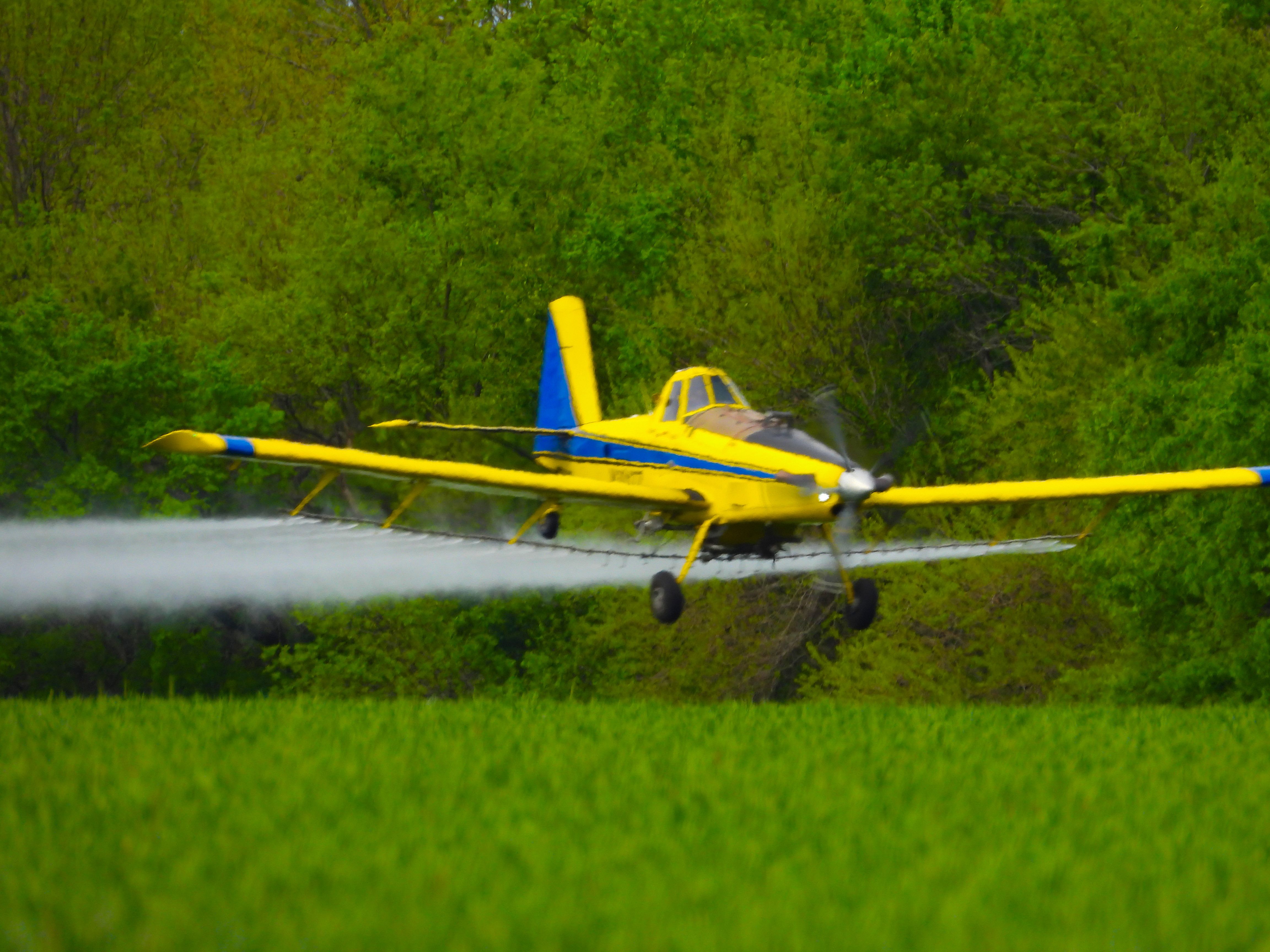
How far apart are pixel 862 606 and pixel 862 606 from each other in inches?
→ 0.6

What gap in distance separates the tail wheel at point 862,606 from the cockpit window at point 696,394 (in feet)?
7.65

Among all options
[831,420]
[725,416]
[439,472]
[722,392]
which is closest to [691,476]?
[725,416]

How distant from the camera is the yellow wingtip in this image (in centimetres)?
1636

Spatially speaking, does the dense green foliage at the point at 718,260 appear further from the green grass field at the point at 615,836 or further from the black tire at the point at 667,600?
the green grass field at the point at 615,836

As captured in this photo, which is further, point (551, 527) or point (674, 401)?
point (551, 527)

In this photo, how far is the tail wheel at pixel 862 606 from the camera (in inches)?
802

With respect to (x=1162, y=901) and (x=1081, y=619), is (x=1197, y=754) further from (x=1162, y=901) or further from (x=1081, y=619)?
(x=1081, y=619)

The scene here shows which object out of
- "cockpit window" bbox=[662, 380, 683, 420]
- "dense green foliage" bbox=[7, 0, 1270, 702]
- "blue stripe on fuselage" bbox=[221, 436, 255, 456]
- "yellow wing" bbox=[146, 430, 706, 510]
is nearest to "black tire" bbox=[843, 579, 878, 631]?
"yellow wing" bbox=[146, 430, 706, 510]

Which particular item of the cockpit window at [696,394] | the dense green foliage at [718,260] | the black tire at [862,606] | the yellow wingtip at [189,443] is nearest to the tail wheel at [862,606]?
the black tire at [862,606]

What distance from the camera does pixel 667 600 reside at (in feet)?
66.3

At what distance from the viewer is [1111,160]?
40062mm

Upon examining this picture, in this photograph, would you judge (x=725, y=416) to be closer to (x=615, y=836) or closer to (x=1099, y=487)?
(x=1099, y=487)

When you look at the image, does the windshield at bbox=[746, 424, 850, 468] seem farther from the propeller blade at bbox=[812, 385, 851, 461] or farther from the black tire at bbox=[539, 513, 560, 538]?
the black tire at bbox=[539, 513, 560, 538]

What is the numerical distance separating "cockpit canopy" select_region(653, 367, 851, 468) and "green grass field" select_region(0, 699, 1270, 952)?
5569 mm
